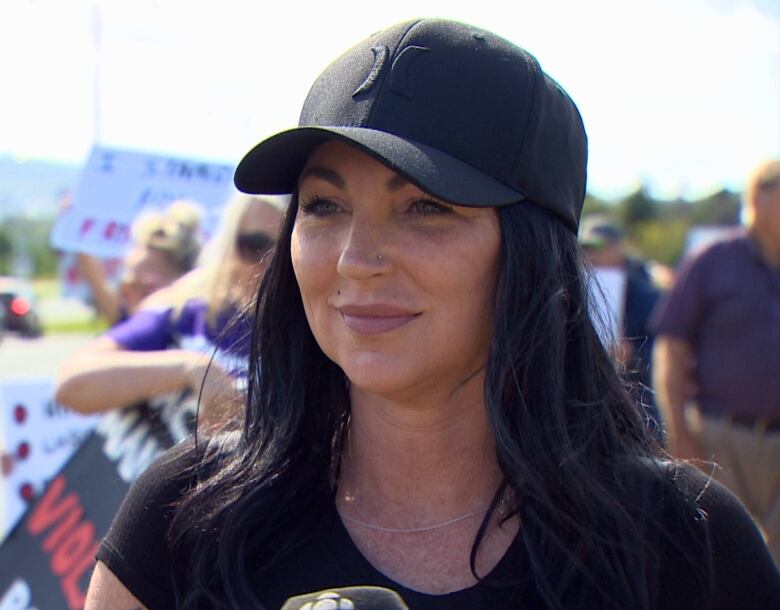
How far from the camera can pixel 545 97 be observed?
1.61 m

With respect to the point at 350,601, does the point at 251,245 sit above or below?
below

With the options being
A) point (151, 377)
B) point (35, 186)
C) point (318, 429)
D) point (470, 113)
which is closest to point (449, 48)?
point (470, 113)

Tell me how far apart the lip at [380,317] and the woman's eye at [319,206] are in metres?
0.17

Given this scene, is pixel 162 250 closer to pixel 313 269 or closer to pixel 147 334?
pixel 147 334

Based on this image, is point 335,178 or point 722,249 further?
point 722,249

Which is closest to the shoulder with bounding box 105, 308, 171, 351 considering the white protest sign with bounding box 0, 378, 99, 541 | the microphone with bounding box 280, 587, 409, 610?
the white protest sign with bounding box 0, 378, 99, 541

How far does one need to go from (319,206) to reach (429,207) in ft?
0.67

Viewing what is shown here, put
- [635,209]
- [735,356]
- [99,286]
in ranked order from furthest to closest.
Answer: [635,209] → [99,286] → [735,356]

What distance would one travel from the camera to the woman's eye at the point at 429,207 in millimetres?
1571

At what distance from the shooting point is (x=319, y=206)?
1.67 metres

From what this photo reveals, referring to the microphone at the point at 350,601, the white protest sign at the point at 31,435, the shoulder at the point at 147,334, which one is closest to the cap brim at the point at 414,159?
the microphone at the point at 350,601

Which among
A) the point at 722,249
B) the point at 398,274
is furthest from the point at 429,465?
the point at 722,249

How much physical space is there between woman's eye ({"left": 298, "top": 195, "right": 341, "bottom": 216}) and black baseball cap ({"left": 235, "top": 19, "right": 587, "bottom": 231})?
0.09 metres

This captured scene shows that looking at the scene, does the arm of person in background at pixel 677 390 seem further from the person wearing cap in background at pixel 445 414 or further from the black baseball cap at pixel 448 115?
the black baseball cap at pixel 448 115
